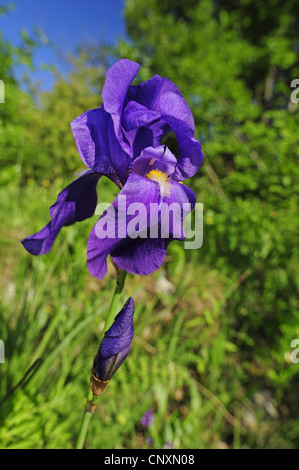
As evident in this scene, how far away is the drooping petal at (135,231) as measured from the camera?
0.54 meters

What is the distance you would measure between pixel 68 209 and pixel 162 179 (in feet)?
0.76

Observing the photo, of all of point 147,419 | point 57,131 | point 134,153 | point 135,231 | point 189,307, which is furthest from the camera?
point 57,131

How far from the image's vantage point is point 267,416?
75.2 inches

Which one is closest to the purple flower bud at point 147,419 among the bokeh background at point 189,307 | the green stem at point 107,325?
the bokeh background at point 189,307

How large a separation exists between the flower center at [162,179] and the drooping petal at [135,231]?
2 cm

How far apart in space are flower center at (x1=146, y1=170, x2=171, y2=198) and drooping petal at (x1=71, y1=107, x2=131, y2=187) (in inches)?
2.3

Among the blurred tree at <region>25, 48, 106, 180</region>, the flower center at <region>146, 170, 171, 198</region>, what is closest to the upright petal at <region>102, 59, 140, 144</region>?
the flower center at <region>146, 170, 171, 198</region>

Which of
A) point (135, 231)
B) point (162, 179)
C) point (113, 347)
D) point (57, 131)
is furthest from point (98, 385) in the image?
point (57, 131)

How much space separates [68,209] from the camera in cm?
68

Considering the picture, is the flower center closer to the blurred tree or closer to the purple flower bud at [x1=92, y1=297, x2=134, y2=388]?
the purple flower bud at [x1=92, y1=297, x2=134, y2=388]

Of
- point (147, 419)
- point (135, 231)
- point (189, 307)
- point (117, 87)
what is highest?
point (117, 87)

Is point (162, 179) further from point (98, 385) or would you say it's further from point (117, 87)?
point (98, 385)

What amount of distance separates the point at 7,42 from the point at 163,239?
336 cm
